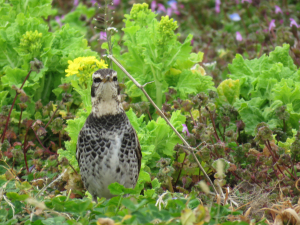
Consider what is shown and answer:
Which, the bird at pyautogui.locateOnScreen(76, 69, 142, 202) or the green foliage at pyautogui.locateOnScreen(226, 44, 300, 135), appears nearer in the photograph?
the bird at pyautogui.locateOnScreen(76, 69, 142, 202)

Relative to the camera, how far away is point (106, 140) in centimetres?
367

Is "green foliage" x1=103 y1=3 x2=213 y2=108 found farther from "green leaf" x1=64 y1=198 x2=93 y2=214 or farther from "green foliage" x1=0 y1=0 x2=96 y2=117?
"green leaf" x1=64 y1=198 x2=93 y2=214

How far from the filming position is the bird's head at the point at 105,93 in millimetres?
3650

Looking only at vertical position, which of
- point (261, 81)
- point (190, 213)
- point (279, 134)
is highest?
point (190, 213)

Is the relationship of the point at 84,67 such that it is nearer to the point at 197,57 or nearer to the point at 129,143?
the point at 129,143

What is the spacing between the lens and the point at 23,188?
9.70ft

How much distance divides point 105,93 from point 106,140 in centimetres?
37

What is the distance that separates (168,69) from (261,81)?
1.04 m

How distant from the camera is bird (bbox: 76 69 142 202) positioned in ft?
12.1

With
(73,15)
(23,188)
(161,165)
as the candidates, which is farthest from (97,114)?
(73,15)

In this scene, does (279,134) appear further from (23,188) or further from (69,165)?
(23,188)

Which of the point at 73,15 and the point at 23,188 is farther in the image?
the point at 73,15

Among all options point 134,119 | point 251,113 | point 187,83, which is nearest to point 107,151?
point 134,119

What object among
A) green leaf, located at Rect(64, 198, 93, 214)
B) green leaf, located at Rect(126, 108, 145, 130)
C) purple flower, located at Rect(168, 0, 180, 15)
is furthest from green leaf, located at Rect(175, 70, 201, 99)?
purple flower, located at Rect(168, 0, 180, 15)
